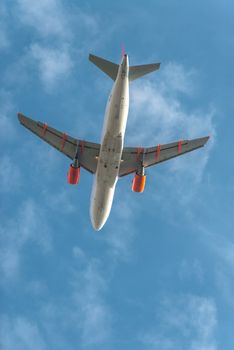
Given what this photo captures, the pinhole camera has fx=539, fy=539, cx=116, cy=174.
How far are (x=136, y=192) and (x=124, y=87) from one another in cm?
1213

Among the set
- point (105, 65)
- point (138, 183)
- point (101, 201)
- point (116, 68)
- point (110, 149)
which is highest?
point (105, 65)

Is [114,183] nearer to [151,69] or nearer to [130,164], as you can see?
[130,164]

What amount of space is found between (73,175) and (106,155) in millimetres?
→ 5434

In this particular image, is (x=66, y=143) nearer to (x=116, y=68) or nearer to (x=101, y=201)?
(x=101, y=201)

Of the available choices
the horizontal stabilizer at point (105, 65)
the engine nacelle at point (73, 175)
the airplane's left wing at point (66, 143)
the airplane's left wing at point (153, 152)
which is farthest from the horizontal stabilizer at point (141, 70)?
the engine nacelle at point (73, 175)

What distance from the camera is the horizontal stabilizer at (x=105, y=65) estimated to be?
46625mm

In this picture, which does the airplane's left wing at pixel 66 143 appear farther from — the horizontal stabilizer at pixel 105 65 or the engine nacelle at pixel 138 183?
the horizontal stabilizer at pixel 105 65

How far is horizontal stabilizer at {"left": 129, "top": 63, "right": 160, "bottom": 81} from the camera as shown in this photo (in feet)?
152

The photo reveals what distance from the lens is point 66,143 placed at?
5238 cm

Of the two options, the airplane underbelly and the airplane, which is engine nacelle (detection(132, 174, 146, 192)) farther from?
the airplane underbelly

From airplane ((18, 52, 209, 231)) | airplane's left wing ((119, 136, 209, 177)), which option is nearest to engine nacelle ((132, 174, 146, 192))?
airplane ((18, 52, 209, 231))

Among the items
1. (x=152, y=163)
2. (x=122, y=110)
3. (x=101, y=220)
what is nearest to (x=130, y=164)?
(x=152, y=163)

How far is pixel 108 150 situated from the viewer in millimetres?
46375

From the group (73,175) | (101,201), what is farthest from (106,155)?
(73,175)
